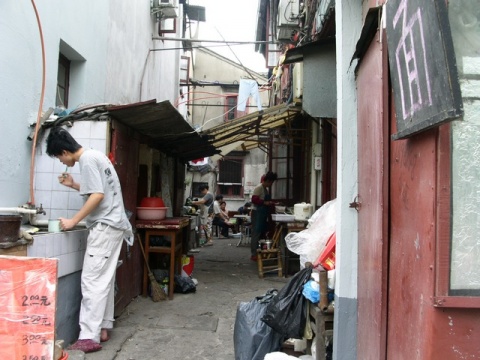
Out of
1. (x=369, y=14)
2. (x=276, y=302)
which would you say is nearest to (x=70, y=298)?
(x=276, y=302)

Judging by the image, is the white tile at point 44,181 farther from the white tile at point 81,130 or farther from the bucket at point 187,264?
the bucket at point 187,264

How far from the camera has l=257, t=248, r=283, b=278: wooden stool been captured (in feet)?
26.5

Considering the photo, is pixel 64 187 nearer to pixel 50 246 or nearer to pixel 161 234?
pixel 50 246

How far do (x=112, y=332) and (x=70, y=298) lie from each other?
0.73m

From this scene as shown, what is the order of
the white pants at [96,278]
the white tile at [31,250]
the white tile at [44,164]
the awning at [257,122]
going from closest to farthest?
1. the white tile at [31,250]
2. the white pants at [96,278]
3. the white tile at [44,164]
4. the awning at [257,122]

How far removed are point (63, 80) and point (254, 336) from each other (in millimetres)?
4319

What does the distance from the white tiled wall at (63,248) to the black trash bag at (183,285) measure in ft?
7.46

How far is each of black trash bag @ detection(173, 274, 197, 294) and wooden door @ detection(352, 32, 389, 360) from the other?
3.94 m

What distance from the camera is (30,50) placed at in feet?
14.4

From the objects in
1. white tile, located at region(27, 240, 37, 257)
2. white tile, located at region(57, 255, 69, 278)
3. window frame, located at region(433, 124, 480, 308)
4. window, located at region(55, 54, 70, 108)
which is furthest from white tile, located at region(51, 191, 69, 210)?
window frame, located at region(433, 124, 480, 308)

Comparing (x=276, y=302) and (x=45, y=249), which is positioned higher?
(x=45, y=249)

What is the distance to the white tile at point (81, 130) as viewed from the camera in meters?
4.92

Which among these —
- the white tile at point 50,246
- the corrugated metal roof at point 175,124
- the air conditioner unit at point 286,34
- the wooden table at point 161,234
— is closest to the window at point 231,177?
the corrugated metal roof at point 175,124

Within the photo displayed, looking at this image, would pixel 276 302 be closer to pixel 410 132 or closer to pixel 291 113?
pixel 410 132
